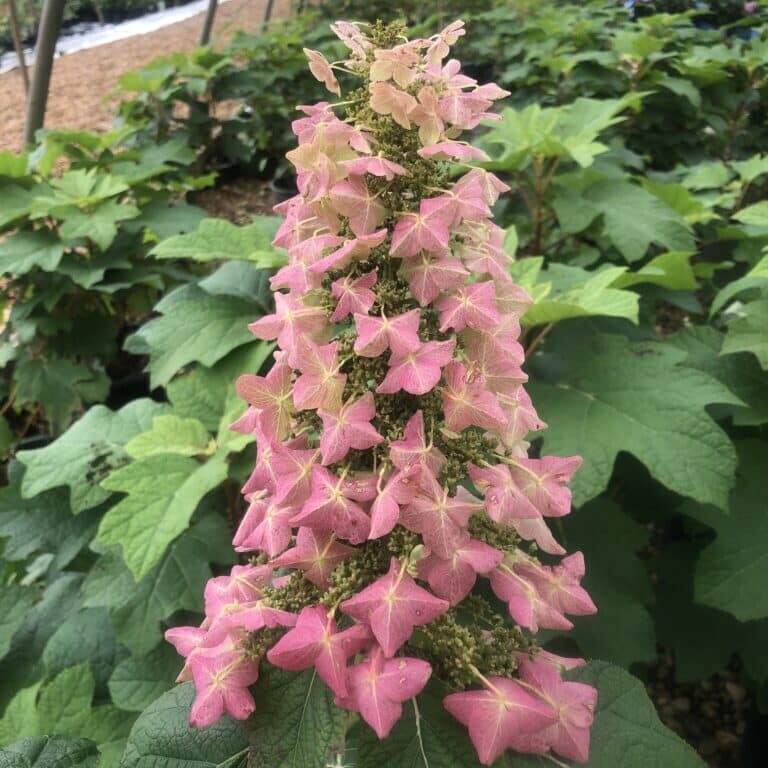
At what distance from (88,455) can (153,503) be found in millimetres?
288

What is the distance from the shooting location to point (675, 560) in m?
1.46

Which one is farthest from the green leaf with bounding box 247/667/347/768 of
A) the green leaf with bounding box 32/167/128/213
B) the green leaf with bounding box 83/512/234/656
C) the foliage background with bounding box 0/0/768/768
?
the green leaf with bounding box 32/167/128/213

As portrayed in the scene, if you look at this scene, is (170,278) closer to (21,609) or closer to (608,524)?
(21,609)

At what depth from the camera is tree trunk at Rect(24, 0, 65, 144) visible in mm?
2393

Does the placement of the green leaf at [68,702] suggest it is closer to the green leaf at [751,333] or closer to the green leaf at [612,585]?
the green leaf at [612,585]

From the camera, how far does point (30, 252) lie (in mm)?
2039

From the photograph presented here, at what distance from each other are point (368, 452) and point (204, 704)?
10.0 inches

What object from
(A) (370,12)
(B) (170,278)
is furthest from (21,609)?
(A) (370,12)

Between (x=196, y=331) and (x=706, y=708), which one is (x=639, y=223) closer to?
(x=196, y=331)

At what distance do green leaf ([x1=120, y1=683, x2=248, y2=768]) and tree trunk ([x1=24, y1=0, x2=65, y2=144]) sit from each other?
2638 millimetres

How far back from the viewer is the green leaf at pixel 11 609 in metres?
1.13

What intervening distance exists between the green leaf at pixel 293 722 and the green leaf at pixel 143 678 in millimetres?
605

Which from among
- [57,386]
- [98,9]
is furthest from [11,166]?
[98,9]

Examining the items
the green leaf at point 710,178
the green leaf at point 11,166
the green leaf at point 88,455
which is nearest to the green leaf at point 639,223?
the green leaf at point 710,178
